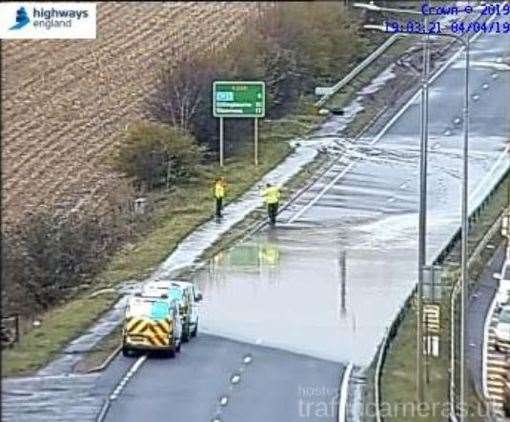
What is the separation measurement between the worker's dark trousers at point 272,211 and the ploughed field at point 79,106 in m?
4.54

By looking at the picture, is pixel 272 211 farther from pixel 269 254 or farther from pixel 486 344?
pixel 486 344

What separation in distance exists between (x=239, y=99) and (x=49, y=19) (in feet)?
90.4

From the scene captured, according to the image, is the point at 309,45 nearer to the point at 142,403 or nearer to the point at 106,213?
the point at 142,403

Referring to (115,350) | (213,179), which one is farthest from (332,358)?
(213,179)

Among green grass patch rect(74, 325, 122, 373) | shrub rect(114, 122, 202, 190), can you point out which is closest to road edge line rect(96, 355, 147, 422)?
green grass patch rect(74, 325, 122, 373)

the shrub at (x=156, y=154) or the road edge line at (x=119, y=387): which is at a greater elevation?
the shrub at (x=156, y=154)

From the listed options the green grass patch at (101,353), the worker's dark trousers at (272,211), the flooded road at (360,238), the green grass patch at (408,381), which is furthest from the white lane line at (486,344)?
the worker's dark trousers at (272,211)

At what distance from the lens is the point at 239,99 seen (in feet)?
142

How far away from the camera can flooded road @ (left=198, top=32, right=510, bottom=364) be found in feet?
104

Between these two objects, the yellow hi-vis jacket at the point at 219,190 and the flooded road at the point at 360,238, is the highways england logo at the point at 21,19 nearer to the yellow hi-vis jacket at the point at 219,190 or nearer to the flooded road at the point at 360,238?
the flooded road at the point at 360,238

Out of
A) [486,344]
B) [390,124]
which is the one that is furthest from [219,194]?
[486,344]

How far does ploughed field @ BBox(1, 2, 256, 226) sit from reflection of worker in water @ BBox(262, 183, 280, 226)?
14.0ft

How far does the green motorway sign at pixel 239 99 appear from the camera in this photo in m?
42.5

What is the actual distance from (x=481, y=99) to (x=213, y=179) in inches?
490
